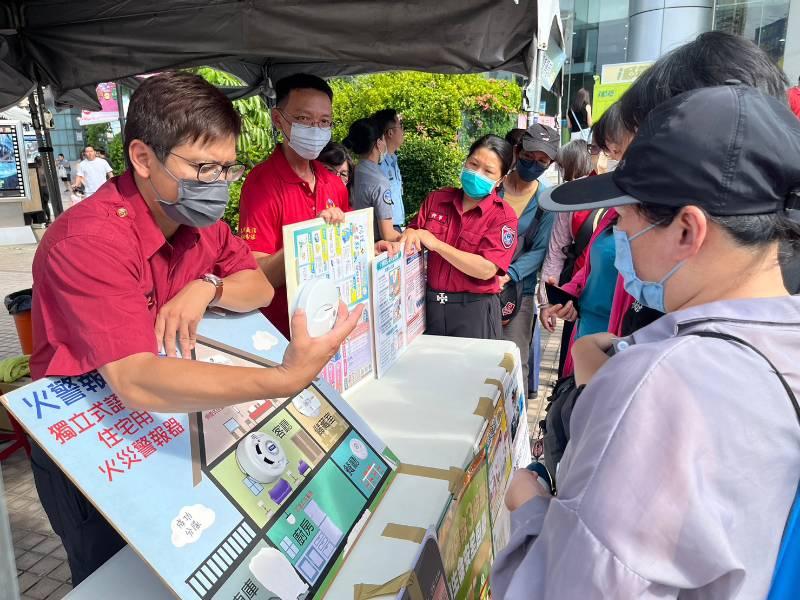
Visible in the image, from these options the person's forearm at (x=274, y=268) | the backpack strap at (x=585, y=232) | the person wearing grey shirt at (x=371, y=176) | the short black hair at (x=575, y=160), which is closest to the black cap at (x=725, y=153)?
the person's forearm at (x=274, y=268)

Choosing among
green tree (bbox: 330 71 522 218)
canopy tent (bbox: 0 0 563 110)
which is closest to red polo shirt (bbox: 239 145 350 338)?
canopy tent (bbox: 0 0 563 110)

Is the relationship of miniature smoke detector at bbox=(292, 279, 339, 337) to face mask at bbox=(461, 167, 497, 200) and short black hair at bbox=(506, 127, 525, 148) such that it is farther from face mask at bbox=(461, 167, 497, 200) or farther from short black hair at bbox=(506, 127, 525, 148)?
short black hair at bbox=(506, 127, 525, 148)

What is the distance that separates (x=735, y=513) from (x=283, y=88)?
229 centimetres

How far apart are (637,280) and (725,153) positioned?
0.91ft

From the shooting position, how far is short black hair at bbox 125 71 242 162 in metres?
1.22

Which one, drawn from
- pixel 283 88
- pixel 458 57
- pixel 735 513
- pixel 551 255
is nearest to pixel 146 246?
pixel 735 513

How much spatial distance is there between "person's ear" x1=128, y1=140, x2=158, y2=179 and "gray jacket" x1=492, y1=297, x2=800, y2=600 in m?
1.08

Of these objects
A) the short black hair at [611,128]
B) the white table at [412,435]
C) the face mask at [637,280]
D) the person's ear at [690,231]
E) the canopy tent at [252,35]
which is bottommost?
the white table at [412,435]

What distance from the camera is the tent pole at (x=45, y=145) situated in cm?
389

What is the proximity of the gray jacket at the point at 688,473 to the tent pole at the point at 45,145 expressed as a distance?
4.14 m

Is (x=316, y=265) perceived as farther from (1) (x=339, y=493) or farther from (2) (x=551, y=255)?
(2) (x=551, y=255)

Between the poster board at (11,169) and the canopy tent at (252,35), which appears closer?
the canopy tent at (252,35)

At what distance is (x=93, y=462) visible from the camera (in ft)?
3.22

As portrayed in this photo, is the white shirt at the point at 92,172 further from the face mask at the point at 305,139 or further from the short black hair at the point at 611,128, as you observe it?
the short black hair at the point at 611,128
